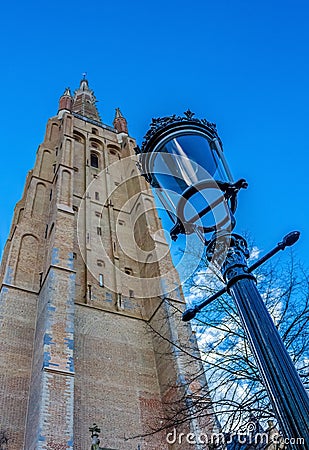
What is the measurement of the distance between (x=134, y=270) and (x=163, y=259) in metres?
2.16

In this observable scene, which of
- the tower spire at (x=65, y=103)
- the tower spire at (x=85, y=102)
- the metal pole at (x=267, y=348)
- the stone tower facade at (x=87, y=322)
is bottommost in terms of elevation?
the metal pole at (x=267, y=348)

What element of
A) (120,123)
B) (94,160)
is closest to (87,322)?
(94,160)

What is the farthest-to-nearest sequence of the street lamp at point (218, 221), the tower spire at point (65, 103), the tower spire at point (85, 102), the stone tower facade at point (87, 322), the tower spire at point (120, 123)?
the tower spire at point (85, 102)
the tower spire at point (120, 123)
the tower spire at point (65, 103)
the stone tower facade at point (87, 322)
the street lamp at point (218, 221)

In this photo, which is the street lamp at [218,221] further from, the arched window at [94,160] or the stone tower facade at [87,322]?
the arched window at [94,160]

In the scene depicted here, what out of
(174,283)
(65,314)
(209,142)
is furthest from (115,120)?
(209,142)

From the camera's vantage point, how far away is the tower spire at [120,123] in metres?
31.7

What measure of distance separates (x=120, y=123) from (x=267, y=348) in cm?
3163

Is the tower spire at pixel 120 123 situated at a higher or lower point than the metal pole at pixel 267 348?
higher

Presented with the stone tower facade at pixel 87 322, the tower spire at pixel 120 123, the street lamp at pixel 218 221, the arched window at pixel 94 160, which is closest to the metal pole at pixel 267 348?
the street lamp at pixel 218 221

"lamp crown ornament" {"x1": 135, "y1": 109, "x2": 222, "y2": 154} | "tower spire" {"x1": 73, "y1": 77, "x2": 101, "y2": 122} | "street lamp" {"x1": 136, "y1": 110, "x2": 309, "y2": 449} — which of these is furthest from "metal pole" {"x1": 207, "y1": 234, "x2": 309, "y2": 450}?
"tower spire" {"x1": 73, "y1": 77, "x2": 101, "y2": 122}

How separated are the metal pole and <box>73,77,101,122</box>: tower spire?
36.2m

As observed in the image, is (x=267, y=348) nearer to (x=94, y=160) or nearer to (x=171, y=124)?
(x=171, y=124)

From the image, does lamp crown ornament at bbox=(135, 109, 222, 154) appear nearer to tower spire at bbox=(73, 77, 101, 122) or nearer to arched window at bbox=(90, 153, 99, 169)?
arched window at bbox=(90, 153, 99, 169)

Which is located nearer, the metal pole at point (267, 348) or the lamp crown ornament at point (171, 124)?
the metal pole at point (267, 348)
